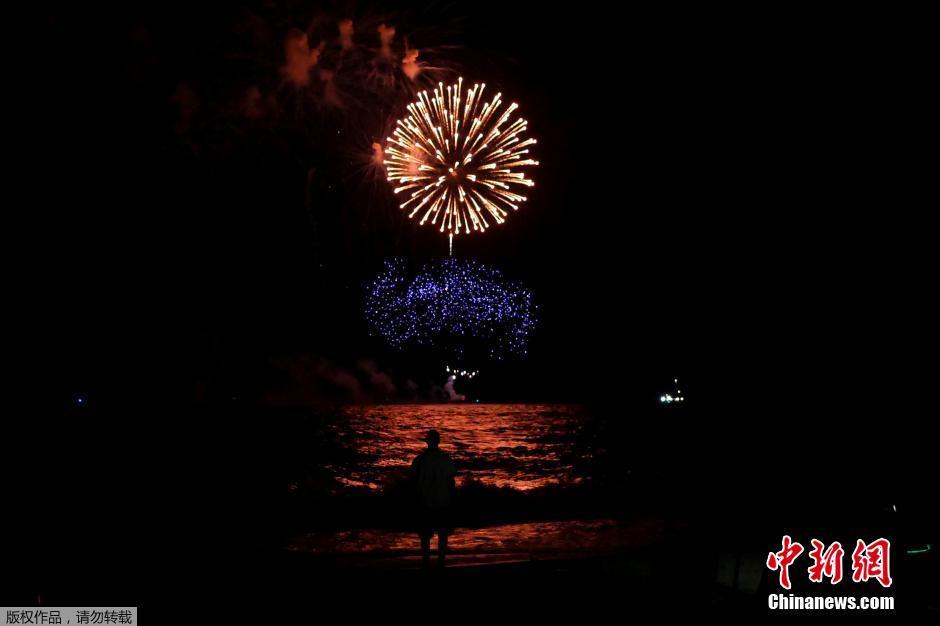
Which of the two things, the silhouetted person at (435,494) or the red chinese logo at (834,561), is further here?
the silhouetted person at (435,494)

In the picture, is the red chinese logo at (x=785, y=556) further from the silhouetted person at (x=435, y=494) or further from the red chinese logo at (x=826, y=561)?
the silhouetted person at (x=435, y=494)

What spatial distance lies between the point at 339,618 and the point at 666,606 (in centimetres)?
295

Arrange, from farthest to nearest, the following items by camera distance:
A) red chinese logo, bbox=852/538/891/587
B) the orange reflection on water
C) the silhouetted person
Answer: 1. the orange reflection on water
2. the silhouetted person
3. red chinese logo, bbox=852/538/891/587

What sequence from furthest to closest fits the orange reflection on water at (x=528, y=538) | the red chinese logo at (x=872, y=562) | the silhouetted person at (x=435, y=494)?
the orange reflection on water at (x=528, y=538), the silhouetted person at (x=435, y=494), the red chinese logo at (x=872, y=562)

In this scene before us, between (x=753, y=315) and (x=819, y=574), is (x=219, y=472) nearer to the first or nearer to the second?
(x=753, y=315)

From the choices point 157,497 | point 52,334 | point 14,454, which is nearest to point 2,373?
point 52,334

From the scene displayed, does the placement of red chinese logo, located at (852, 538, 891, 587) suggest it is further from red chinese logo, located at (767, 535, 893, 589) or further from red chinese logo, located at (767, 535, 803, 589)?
red chinese logo, located at (767, 535, 803, 589)

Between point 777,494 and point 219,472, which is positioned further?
point 219,472

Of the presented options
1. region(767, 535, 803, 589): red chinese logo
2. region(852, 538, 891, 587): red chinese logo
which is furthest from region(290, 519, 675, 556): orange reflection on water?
region(852, 538, 891, 587): red chinese logo

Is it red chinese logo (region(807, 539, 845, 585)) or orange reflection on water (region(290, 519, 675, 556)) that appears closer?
red chinese logo (region(807, 539, 845, 585))

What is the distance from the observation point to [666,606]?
20.1ft

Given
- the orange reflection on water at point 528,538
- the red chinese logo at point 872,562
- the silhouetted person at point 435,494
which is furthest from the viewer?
the orange reflection on water at point 528,538

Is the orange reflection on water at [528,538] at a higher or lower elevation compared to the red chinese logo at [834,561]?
lower

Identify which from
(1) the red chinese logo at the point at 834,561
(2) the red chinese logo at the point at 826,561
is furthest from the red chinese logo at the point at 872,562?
(2) the red chinese logo at the point at 826,561
